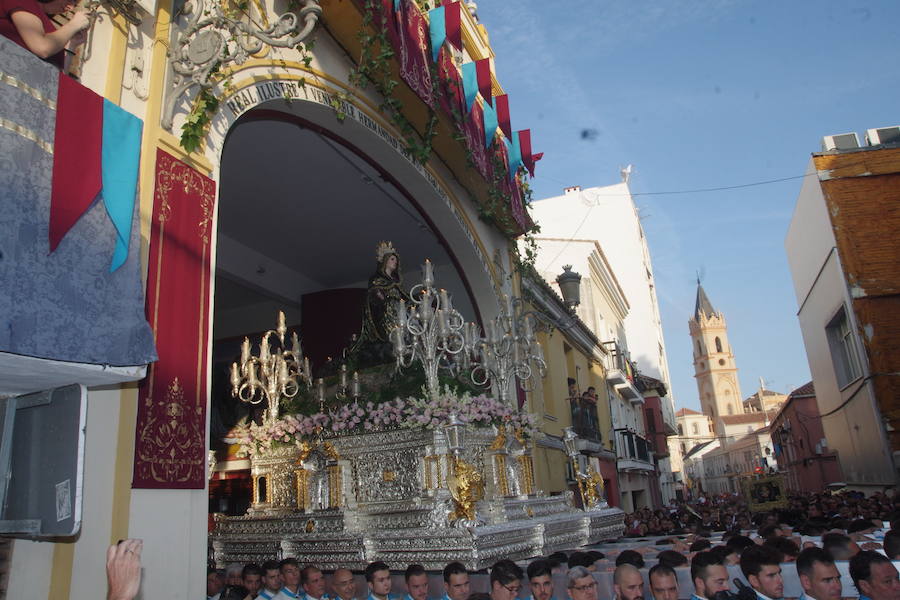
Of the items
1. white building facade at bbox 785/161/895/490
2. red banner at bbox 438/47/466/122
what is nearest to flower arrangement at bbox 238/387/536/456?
red banner at bbox 438/47/466/122

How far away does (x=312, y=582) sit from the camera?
5328 millimetres

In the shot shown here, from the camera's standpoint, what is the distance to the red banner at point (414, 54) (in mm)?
7758

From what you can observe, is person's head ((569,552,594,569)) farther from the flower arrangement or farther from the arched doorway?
the arched doorway

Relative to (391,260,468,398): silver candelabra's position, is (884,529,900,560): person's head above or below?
below

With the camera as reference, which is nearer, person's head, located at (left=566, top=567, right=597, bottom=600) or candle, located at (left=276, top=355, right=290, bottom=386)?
person's head, located at (left=566, top=567, right=597, bottom=600)

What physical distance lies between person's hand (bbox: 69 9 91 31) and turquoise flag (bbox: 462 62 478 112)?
20.4 ft

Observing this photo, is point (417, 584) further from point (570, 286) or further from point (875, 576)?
point (570, 286)

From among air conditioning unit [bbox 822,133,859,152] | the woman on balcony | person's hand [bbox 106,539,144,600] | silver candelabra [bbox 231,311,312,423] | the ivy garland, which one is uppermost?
air conditioning unit [bbox 822,133,859,152]

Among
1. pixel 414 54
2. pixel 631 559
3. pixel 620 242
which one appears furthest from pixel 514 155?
pixel 620 242

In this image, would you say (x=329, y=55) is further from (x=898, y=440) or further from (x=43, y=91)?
(x=898, y=440)

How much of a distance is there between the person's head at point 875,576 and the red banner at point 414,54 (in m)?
6.18

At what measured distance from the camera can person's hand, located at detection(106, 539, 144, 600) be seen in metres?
2.61

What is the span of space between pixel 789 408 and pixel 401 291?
31.7 m

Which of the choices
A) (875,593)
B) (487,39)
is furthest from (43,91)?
(487,39)
